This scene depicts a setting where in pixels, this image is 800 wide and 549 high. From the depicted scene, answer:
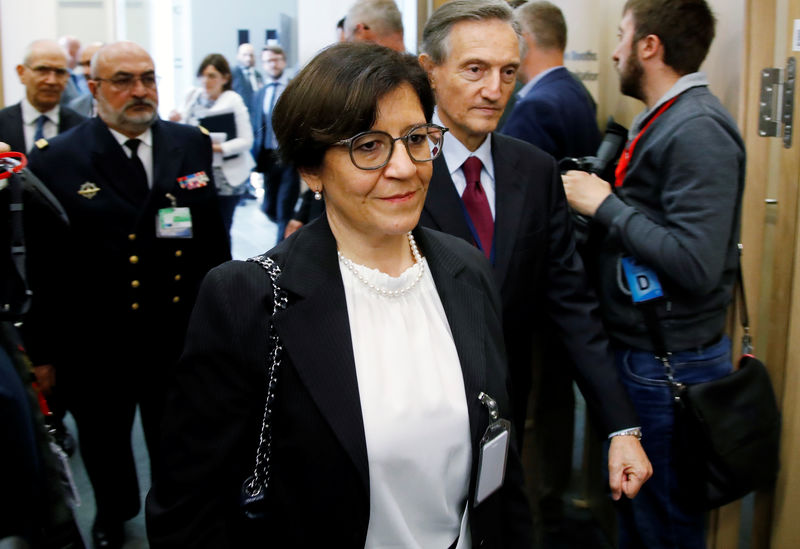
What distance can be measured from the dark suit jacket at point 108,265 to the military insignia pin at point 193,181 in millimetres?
21

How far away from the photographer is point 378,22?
11.4 feet

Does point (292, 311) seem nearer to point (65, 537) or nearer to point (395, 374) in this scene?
point (395, 374)

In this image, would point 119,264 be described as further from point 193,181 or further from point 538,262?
point 538,262

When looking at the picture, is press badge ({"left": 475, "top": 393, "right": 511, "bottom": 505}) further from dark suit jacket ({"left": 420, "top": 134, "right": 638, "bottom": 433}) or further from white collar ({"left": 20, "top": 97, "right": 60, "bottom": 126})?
white collar ({"left": 20, "top": 97, "right": 60, "bottom": 126})

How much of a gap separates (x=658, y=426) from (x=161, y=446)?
1.51 m

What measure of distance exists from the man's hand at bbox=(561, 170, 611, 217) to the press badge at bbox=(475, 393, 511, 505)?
1.04 m

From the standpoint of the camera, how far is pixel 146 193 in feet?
9.88

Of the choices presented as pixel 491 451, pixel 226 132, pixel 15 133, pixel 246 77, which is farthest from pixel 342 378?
pixel 246 77

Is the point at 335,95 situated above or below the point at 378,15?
below

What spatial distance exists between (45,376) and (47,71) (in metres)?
2.27

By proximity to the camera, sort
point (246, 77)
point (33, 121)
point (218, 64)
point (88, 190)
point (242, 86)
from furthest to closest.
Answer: point (246, 77) < point (242, 86) < point (218, 64) < point (33, 121) < point (88, 190)

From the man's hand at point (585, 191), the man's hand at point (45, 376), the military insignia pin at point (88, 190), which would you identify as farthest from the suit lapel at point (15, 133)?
the man's hand at point (585, 191)

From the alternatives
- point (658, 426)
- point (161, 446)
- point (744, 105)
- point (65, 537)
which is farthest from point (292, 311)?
point (744, 105)

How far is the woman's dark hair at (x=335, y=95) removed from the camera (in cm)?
135
